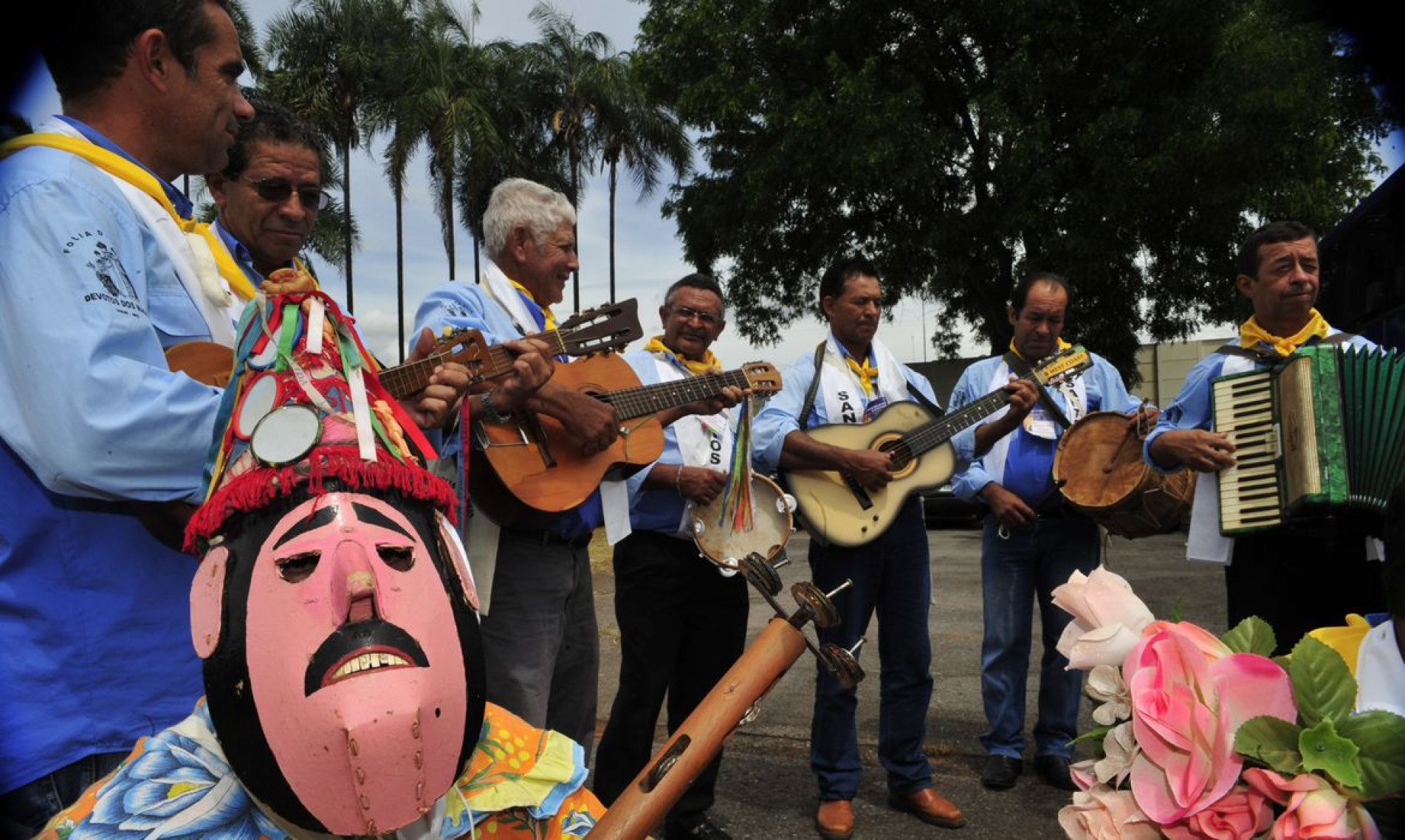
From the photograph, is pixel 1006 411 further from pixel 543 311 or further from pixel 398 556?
pixel 398 556

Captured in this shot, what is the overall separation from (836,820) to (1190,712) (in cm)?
301

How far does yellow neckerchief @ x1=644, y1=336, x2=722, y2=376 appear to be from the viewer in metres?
4.34

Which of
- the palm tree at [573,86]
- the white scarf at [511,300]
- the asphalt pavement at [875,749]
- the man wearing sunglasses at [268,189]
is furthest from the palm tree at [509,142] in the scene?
the man wearing sunglasses at [268,189]

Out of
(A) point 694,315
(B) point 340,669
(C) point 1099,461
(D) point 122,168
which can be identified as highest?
(A) point 694,315

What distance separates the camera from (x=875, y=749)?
4.95m

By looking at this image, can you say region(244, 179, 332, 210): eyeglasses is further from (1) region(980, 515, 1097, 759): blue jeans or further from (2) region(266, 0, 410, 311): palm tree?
(2) region(266, 0, 410, 311): palm tree

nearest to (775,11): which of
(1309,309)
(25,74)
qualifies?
(1309,309)

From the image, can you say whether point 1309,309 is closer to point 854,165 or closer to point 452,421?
point 452,421

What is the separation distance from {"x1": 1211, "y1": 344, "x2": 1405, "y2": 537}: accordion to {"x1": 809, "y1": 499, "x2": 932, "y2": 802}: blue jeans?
52.7 inches

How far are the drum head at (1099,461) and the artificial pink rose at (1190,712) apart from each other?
10.1 ft

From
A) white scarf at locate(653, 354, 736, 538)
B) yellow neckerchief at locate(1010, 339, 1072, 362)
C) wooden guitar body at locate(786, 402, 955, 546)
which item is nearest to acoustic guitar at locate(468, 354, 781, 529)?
white scarf at locate(653, 354, 736, 538)

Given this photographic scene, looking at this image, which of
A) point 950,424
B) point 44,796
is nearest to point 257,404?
point 44,796

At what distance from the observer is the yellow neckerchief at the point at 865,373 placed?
454 centimetres

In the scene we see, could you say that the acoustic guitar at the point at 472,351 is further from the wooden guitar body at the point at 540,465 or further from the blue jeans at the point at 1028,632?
the blue jeans at the point at 1028,632
